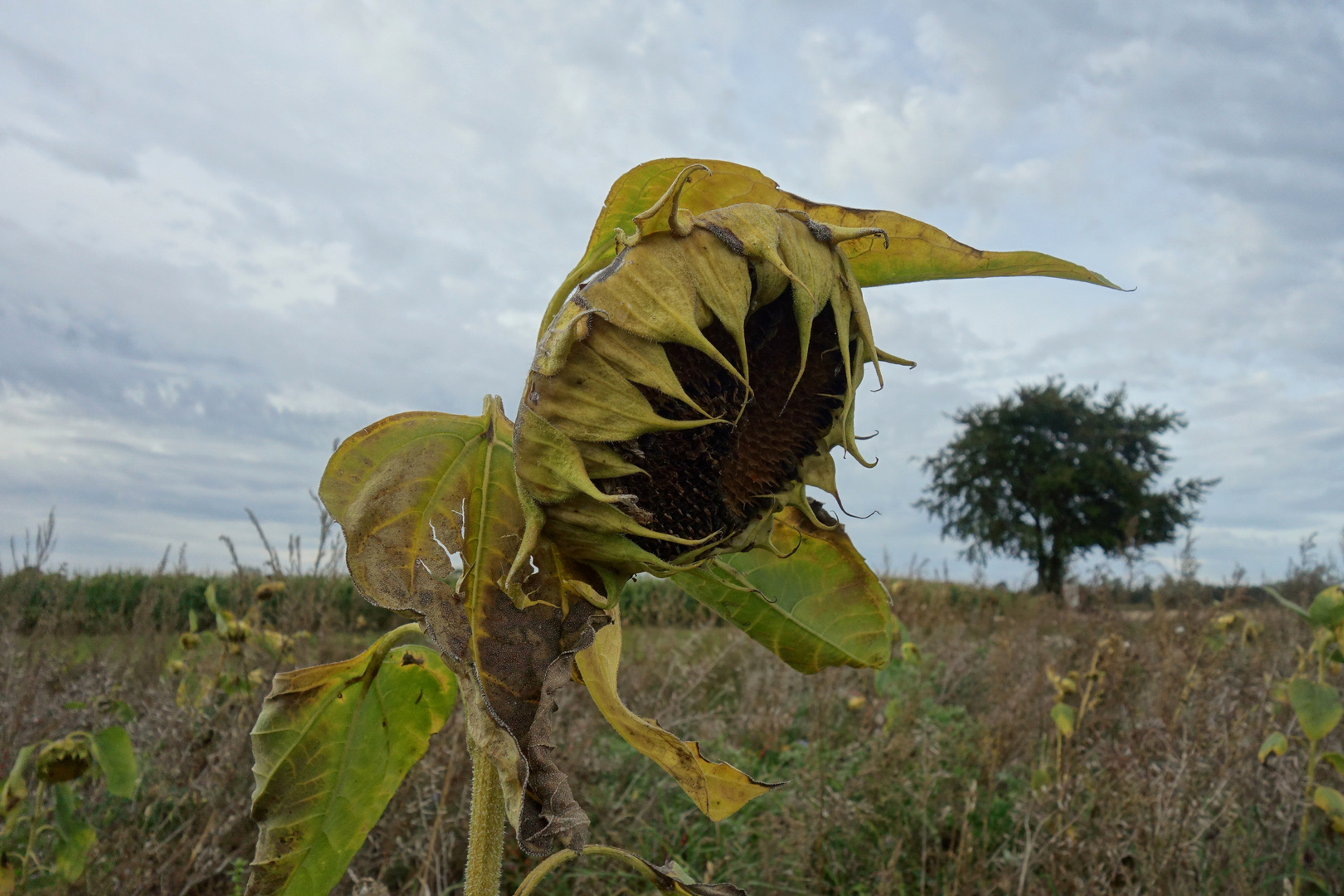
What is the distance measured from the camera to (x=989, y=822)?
3.32 metres

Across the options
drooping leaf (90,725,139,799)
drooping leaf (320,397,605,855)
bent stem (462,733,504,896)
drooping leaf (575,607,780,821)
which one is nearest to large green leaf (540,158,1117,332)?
drooping leaf (320,397,605,855)

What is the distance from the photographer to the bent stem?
76 centimetres

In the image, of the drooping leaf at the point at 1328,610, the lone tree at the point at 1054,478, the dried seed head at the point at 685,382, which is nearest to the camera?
the dried seed head at the point at 685,382

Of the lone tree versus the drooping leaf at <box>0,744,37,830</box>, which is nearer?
the drooping leaf at <box>0,744,37,830</box>

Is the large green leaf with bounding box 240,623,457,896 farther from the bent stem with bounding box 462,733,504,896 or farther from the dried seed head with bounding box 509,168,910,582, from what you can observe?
the dried seed head with bounding box 509,168,910,582

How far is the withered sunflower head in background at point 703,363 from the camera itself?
2.08 feet

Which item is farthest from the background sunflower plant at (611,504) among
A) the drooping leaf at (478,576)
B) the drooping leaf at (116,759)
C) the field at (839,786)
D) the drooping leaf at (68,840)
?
the drooping leaf at (68,840)

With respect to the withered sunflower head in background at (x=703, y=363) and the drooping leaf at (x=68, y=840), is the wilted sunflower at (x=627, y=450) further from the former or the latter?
the drooping leaf at (x=68, y=840)

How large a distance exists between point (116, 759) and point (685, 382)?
1.86 metres

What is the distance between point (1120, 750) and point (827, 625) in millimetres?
2758

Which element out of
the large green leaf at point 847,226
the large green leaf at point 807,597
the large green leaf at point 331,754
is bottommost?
the large green leaf at point 331,754

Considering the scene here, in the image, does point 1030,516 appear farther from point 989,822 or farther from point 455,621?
point 455,621

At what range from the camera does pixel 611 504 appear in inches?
25.8

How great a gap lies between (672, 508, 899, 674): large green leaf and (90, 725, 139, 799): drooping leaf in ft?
5.42
